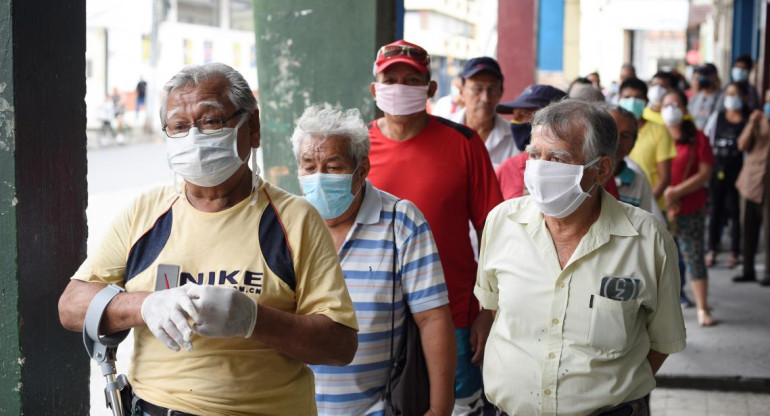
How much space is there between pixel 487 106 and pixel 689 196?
3.03m

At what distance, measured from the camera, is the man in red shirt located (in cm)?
393

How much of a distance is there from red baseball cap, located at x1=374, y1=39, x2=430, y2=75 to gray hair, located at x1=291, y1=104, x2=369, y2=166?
3.15ft

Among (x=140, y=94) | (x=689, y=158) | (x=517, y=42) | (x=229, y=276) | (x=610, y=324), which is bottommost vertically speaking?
(x=610, y=324)

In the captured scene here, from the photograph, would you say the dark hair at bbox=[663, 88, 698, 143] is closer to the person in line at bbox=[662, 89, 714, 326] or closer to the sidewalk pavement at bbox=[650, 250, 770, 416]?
the person in line at bbox=[662, 89, 714, 326]

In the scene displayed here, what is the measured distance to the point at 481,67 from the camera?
5.31m

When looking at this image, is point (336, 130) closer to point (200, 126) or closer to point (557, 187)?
point (557, 187)

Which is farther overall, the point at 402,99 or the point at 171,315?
the point at 402,99

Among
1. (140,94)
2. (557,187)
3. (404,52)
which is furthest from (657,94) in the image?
(140,94)

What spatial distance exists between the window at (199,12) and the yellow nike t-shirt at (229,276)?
123 feet

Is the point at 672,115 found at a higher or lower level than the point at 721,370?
higher

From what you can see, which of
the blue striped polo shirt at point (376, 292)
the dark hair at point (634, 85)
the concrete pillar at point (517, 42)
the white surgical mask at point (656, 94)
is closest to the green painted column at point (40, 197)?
the blue striped polo shirt at point (376, 292)

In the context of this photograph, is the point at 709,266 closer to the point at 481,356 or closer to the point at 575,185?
the point at 481,356

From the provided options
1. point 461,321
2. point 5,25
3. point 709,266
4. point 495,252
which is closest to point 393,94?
point 461,321

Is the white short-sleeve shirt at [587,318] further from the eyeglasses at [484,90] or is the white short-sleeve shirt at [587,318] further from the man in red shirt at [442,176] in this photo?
the eyeglasses at [484,90]
